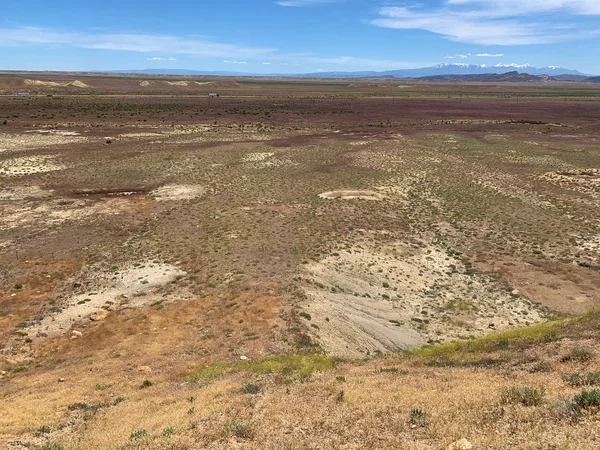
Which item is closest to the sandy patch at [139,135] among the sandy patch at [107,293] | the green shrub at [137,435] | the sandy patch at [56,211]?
the sandy patch at [56,211]

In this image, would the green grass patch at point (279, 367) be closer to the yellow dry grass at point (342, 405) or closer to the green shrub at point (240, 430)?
the yellow dry grass at point (342, 405)

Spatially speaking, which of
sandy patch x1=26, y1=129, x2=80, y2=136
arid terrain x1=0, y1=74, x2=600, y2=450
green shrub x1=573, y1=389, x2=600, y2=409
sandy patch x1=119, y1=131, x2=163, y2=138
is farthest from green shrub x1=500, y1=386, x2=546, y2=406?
sandy patch x1=26, y1=129, x2=80, y2=136

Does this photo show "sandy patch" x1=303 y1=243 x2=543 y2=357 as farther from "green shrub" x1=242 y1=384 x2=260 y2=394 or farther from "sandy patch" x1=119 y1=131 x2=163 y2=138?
"sandy patch" x1=119 y1=131 x2=163 y2=138

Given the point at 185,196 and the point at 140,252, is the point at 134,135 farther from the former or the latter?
the point at 140,252

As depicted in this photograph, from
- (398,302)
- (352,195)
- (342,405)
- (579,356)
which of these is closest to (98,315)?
(342,405)

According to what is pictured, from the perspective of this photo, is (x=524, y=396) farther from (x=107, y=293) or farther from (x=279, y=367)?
(x=107, y=293)
